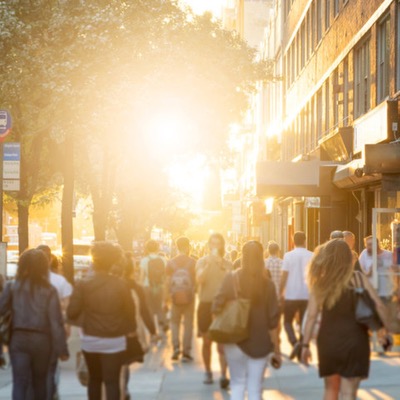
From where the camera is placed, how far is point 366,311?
813cm

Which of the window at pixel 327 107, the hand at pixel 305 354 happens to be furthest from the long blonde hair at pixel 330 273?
the window at pixel 327 107

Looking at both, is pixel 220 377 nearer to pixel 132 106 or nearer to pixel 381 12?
pixel 381 12

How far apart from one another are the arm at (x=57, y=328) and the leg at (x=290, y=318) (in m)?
3.17

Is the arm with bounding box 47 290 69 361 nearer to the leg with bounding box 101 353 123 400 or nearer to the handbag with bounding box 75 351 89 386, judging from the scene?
the handbag with bounding box 75 351 89 386

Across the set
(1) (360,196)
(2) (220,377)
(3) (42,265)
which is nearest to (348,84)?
(1) (360,196)

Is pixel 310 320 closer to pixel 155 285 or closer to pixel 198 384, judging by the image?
pixel 155 285

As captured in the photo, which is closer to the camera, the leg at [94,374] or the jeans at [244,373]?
the leg at [94,374]

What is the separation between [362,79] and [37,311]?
1917 cm

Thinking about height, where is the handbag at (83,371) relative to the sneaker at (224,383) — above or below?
above

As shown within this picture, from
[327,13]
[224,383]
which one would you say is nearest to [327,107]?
[327,13]

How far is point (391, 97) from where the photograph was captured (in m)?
22.1

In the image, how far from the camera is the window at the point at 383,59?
23.2 m

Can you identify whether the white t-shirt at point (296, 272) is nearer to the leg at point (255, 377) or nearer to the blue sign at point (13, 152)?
the leg at point (255, 377)

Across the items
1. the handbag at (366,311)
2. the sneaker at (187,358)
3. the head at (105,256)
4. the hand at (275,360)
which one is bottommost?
the sneaker at (187,358)
